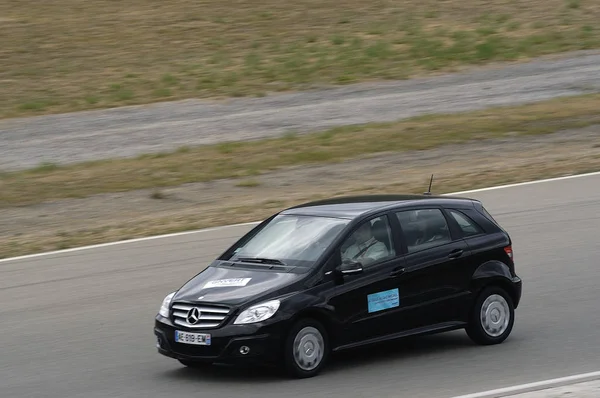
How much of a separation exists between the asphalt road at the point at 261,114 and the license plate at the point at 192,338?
1410cm

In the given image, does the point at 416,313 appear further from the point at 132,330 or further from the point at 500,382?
the point at 132,330

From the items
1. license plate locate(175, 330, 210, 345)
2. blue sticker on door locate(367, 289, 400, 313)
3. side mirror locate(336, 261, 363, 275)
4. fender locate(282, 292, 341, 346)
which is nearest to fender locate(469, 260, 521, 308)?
blue sticker on door locate(367, 289, 400, 313)

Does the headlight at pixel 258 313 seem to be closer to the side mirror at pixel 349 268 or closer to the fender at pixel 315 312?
the fender at pixel 315 312

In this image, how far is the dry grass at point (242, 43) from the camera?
3050cm

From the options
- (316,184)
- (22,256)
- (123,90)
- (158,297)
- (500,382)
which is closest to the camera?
(500,382)

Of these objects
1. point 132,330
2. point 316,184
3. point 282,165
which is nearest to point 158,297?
point 132,330

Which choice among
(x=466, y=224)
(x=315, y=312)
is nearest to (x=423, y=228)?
(x=466, y=224)

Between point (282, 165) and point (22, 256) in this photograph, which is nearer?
point (22, 256)

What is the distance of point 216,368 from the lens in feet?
33.3

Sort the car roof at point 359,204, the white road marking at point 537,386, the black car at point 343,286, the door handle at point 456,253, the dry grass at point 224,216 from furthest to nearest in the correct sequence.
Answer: the dry grass at point 224,216 < the door handle at point 456,253 < the car roof at point 359,204 < the black car at point 343,286 < the white road marking at point 537,386

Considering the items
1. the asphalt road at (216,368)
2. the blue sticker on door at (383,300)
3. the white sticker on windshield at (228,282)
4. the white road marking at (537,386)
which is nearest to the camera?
the white road marking at (537,386)

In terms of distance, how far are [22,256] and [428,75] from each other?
17.5m

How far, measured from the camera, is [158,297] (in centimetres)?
1319

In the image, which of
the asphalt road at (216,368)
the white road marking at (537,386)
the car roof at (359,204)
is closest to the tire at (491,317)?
the asphalt road at (216,368)
